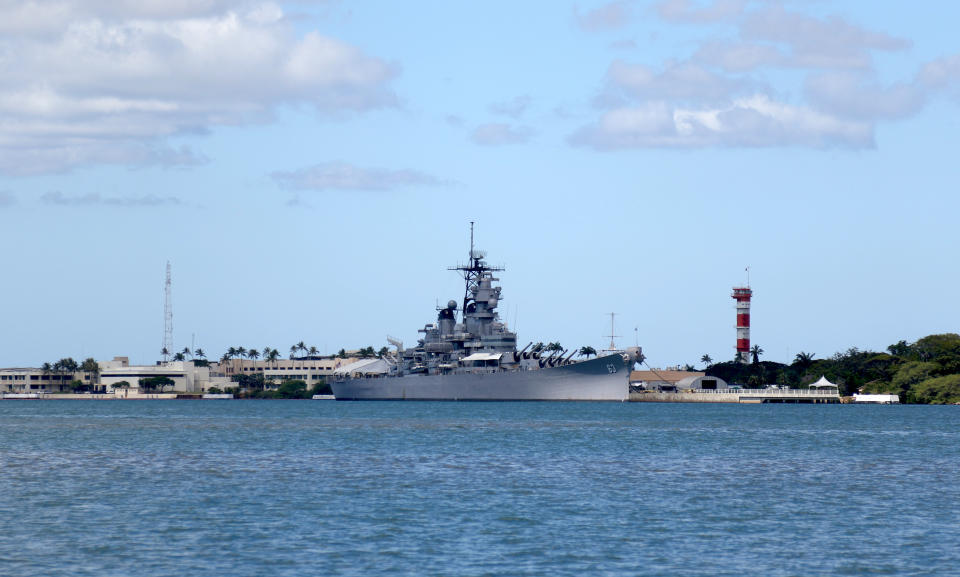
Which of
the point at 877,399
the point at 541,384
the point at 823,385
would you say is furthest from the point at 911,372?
the point at 541,384

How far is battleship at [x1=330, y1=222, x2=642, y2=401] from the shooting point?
520 ft

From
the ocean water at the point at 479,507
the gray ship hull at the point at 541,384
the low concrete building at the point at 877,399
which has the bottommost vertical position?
the ocean water at the point at 479,507

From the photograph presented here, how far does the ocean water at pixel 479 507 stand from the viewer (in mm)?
29734

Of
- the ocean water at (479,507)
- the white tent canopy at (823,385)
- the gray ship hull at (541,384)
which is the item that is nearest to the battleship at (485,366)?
the gray ship hull at (541,384)

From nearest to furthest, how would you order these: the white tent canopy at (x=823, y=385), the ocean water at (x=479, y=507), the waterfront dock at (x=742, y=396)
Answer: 1. the ocean water at (x=479, y=507)
2. the waterfront dock at (x=742, y=396)
3. the white tent canopy at (x=823, y=385)

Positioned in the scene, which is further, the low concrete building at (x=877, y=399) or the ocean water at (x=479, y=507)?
the low concrete building at (x=877, y=399)

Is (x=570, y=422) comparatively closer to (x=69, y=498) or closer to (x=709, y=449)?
(x=709, y=449)

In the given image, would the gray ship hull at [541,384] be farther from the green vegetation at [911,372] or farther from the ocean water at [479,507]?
the ocean water at [479,507]

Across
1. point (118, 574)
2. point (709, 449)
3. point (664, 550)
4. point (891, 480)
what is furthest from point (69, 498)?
point (709, 449)

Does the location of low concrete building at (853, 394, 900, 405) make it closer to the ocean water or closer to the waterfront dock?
the waterfront dock

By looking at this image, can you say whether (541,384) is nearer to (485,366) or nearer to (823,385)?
(485,366)

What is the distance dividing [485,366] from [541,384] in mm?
8667

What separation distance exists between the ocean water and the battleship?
274ft

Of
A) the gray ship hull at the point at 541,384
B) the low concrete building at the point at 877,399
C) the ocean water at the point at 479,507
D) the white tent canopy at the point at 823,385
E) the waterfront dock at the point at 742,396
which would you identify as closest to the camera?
the ocean water at the point at 479,507
